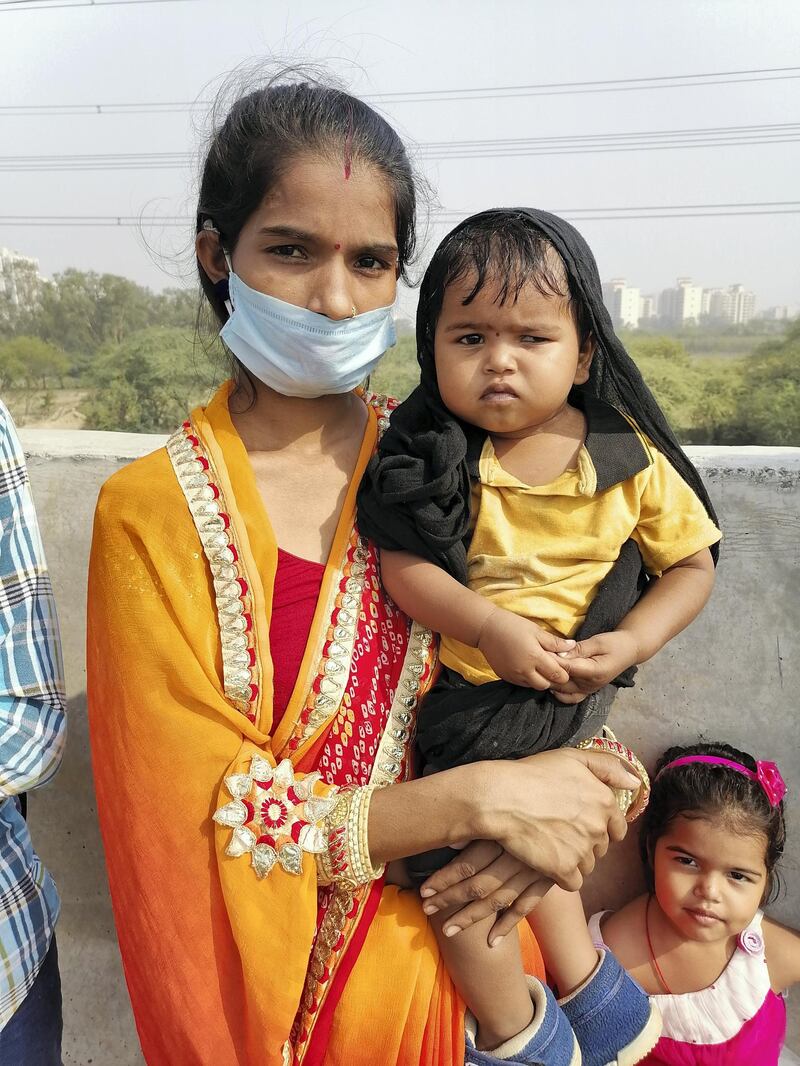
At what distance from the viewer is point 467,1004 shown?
57.9 inches

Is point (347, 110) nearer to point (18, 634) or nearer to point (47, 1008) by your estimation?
point (18, 634)

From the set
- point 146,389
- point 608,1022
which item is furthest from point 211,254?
point 146,389

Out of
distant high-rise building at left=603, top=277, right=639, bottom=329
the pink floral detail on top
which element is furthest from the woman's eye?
distant high-rise building at left=603, top=277, right=639, bottom=329

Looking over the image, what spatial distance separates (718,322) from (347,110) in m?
37.5

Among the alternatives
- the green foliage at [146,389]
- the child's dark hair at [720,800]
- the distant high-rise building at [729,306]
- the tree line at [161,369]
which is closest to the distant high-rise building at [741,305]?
the distant high-rise building at [729,306]

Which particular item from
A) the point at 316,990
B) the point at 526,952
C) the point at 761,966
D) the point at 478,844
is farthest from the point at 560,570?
the point at 761,966

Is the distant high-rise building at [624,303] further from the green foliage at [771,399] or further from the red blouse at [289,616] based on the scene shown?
the red blouse at [289,616]

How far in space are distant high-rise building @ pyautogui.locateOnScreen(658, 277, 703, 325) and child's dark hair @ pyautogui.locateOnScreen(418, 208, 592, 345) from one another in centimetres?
3755

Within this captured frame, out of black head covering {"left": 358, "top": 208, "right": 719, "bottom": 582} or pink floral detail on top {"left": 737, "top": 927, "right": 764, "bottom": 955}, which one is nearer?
black head covering {"left": 358, "top": 208, "right": 719, "bottom": 582}

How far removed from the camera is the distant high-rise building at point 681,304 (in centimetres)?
3747

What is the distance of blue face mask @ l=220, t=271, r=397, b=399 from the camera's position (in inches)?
59.1

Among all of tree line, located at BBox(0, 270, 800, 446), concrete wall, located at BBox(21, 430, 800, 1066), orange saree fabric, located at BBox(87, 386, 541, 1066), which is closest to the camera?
orange saree fabric, located at BBox(87, 386, 541, 1066)

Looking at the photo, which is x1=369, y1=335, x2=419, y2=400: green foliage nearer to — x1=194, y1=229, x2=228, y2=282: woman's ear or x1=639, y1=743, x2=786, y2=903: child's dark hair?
x1=639, y1=743, x2=786, y2=903: child's dark hair

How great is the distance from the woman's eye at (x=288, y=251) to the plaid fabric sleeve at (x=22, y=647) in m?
0.52
